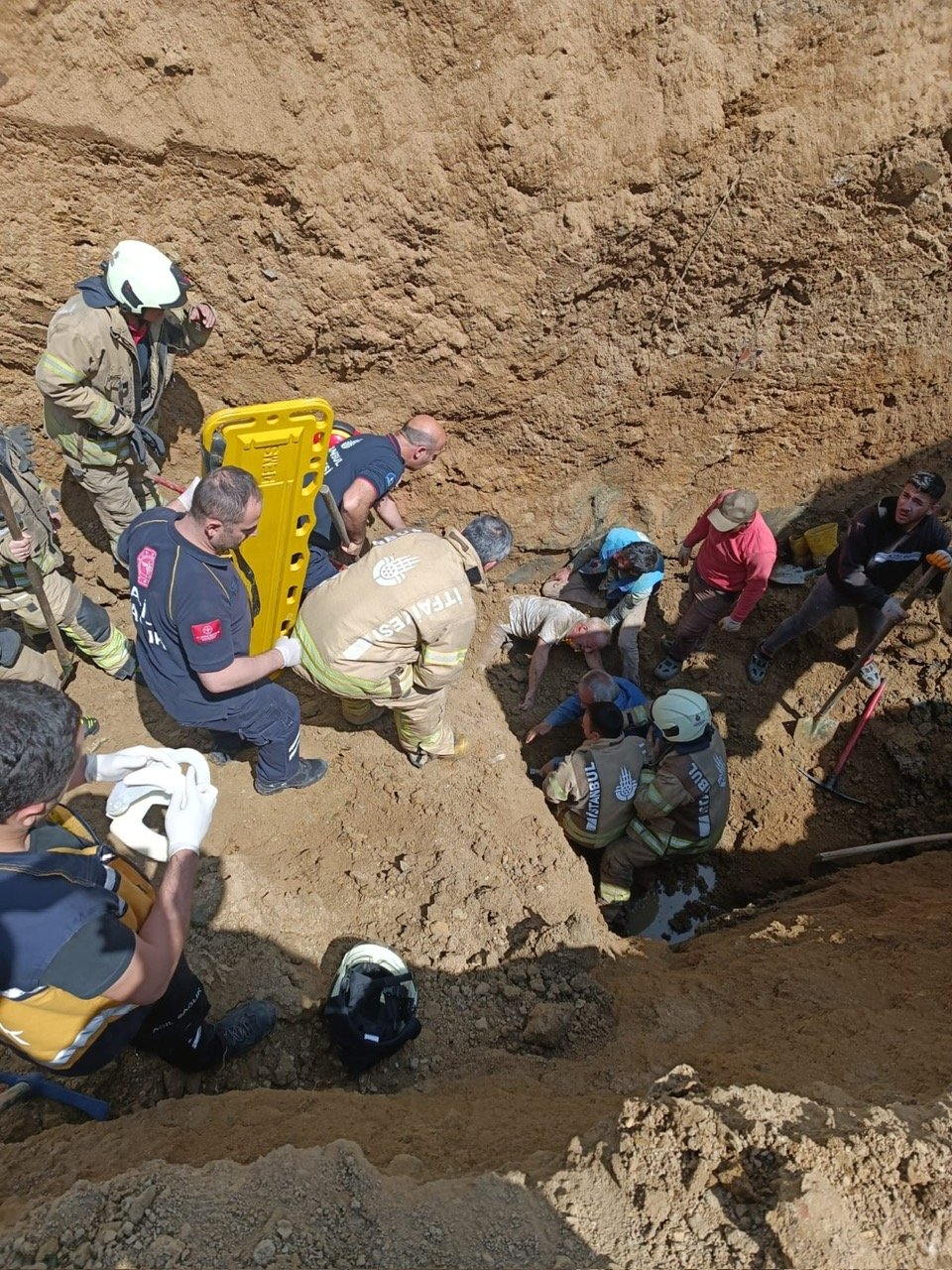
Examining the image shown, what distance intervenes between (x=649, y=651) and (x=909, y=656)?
7.30ft

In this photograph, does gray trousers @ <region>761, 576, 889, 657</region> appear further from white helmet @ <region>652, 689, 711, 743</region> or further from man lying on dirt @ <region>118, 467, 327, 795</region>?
man lying on dirt @ <region>118, 467, 327, 795</region>

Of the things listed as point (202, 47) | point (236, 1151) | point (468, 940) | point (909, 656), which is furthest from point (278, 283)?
point (909, 656)

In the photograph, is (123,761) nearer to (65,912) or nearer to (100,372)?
(65,912)

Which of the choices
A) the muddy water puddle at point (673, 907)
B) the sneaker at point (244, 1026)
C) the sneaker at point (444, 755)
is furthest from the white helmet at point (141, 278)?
the muddy water puddle at point (673, 907)

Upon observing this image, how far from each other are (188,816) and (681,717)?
304cm

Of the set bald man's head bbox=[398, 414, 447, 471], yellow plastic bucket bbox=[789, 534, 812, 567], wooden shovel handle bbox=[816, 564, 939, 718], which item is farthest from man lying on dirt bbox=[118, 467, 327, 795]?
yellow plastic bucket bbox=[789, 534, 812, 567]

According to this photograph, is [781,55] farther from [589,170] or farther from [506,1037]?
[506,1037]

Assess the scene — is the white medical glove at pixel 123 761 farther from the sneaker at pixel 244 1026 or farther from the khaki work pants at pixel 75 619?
→ the khaki work pants at pixel 75 619

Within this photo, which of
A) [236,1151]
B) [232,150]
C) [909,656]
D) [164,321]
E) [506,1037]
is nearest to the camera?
[236,1151]

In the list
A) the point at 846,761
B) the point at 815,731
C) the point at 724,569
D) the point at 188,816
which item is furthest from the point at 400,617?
the point at 846,761

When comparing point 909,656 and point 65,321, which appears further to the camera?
point 909,656

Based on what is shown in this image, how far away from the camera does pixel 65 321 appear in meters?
3.56

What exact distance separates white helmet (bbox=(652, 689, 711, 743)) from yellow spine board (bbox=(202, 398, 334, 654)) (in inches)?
94.1

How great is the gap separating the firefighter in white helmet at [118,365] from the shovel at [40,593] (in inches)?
23.9
